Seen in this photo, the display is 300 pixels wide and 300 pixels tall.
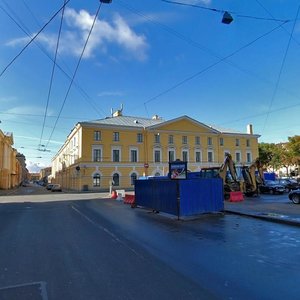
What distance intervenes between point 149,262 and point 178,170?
35.3ft

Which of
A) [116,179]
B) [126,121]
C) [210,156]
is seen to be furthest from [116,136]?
[210,156]

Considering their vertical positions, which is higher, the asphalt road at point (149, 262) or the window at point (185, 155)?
the window at point (185, 155)

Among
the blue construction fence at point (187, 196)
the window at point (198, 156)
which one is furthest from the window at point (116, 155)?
the blue construction fence at point (187, 196)

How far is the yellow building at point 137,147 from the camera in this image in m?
57.9

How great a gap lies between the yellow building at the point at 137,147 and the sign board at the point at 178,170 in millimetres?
38617

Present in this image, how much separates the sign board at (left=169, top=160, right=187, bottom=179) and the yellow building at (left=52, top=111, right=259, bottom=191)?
38.6 meters

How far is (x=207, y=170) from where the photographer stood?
30.2 meters

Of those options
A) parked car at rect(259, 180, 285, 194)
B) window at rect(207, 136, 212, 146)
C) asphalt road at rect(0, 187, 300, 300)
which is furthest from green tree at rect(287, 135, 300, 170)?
asphalt road at rect(0, 187, 300, 300)

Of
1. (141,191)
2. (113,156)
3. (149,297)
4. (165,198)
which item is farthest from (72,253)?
(113,156)

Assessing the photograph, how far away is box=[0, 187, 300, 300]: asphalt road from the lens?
5504 millimetres

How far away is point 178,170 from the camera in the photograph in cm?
1792

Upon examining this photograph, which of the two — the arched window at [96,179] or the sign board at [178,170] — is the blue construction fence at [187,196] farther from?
the arched window at [96,179]

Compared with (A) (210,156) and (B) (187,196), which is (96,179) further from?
(B) (187,196)

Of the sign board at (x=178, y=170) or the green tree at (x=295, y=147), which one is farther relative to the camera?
the green tree at (x=295, y=147)
